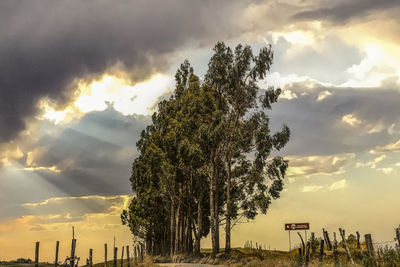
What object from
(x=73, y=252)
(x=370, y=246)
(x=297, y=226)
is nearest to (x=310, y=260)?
(x=370, y=246)

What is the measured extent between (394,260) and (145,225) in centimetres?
3307

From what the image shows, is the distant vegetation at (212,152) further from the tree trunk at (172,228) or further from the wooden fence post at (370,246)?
the wooden fence post at (370,246)

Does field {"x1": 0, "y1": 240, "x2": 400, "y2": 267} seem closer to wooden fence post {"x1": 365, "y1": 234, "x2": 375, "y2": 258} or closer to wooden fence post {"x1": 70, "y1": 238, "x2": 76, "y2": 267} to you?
wooden fence post {"x1": 365, "y1": 234, "x2": 375, "y2": 258}

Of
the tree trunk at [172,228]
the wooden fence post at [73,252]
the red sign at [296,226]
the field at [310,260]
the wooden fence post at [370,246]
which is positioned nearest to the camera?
the wooden fence post at [370,246]

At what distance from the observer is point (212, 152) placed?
42.5 meters

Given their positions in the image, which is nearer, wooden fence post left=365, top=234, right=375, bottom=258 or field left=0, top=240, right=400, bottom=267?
wooden fence post left=365, top=234, right=375, bottom=258

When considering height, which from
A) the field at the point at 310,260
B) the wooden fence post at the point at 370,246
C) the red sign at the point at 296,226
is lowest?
the field at the point at 310,260

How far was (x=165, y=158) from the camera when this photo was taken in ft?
148

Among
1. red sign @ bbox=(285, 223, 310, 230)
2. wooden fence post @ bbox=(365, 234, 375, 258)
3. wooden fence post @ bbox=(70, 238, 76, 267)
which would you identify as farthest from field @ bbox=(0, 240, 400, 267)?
wooden fence post @ bbox=(70, 238, 76, 267)

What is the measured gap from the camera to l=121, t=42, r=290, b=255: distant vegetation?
4219 centimetres

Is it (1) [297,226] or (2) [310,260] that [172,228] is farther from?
(2) [310,260]

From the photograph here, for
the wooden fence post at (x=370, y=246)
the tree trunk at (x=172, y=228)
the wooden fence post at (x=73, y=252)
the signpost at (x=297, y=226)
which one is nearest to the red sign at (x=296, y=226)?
the signpost at (x=297, y=226)

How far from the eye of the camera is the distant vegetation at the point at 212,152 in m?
42.2

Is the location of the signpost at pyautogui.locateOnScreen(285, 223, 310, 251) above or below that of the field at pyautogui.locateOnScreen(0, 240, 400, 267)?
above
